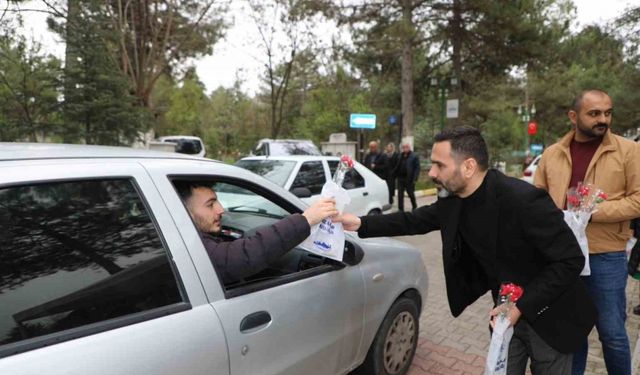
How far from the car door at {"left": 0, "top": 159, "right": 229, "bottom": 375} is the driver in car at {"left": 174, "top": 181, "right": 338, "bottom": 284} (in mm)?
181

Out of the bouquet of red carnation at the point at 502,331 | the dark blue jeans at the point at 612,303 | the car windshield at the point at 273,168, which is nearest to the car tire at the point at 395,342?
the bouquet of red carnation at the point at 502,331

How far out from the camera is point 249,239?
189 cm

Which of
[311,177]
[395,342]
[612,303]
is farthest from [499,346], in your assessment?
[311,177]

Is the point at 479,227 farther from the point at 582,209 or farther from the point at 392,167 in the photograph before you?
the point at 392,167

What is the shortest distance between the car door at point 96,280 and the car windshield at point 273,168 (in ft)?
15.5

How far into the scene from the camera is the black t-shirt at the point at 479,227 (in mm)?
1928

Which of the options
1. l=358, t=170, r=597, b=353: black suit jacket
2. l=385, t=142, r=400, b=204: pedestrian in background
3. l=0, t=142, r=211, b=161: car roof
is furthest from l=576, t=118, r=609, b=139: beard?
l=385, t=142, r=400, b=204: pedestrian in background

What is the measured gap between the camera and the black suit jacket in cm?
179

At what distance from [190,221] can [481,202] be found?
4.15ft

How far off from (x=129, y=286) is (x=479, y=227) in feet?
4.83

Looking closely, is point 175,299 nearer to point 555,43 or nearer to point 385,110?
point 555,43

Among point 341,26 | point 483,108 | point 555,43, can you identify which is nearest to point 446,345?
point 341,26

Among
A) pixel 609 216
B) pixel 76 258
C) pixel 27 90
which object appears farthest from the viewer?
pixel 27 90

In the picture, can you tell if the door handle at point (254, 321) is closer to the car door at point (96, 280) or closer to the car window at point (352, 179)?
the car door at point (96, 280)
